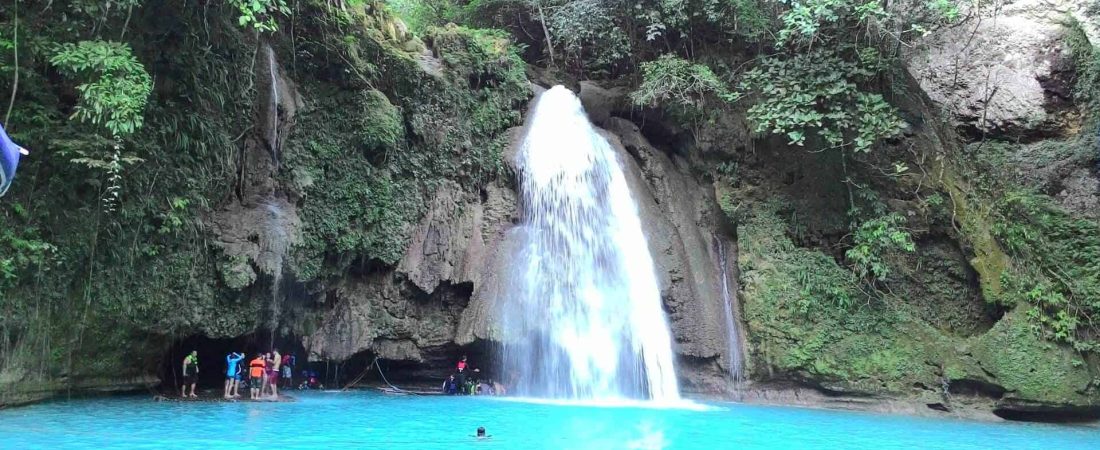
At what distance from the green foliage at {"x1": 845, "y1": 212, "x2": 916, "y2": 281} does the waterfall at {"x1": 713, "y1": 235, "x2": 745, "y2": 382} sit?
2.64 metres

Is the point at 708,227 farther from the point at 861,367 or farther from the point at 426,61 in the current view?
the point at 426,61

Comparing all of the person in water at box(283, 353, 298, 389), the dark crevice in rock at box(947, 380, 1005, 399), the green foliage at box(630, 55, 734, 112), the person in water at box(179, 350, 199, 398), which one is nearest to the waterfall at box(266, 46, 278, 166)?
the person in water at box(179, 350, 199, 398)

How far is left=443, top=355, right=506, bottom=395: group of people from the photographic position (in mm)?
14539

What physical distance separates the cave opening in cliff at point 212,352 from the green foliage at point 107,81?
206 inches

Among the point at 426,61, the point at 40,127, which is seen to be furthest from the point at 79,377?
the point at 426,61

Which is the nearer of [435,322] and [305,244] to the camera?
[305,244]

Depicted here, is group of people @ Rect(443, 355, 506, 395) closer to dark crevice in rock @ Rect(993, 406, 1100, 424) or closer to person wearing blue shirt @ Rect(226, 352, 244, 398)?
person wearing blue shirt @ Rect(226, 352, 244, 398)

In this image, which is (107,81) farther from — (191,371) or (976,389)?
(976,389)

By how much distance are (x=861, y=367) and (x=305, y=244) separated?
10961 mm

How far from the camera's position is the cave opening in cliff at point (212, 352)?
13617mm

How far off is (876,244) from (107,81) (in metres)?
13.7

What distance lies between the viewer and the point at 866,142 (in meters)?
14.2

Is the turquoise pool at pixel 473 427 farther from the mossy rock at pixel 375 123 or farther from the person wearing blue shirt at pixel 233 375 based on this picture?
the mossy rock at pixel 375 123

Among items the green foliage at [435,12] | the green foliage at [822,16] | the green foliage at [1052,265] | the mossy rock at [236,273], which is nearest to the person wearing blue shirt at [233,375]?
the mossy rock at [236,273]
